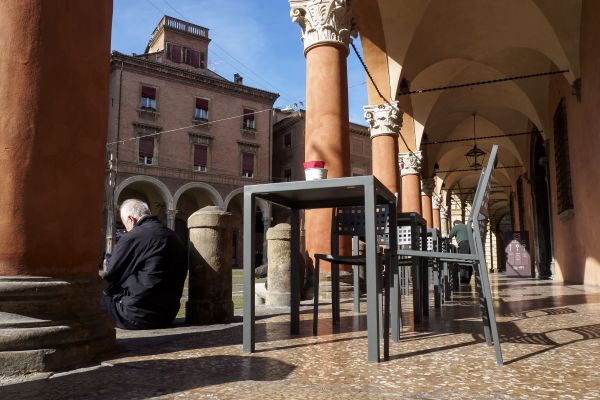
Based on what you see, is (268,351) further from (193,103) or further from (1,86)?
(193,103)

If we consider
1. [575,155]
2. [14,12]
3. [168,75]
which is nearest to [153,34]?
[168,75]

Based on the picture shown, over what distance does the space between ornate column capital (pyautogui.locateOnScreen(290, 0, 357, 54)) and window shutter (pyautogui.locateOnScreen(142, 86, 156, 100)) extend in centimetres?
2164

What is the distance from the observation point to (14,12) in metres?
2.29

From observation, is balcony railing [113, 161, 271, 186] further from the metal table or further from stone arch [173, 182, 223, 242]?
the metal table

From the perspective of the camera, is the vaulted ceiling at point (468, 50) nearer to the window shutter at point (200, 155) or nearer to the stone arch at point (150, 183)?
the window shutter at point (200, 155)

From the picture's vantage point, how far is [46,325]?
217cm

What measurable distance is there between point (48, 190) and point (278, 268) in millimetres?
3465

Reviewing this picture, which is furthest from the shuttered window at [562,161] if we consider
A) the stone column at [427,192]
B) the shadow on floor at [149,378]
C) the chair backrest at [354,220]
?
the shadow on floor at [149,378]

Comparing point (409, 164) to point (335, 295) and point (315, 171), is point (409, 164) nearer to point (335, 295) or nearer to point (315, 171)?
point (335, 295)

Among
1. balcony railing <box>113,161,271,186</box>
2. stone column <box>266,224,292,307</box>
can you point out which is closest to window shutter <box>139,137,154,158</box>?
balcony railing <box>113,161,271,186</box>

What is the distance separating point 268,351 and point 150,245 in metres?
1.34

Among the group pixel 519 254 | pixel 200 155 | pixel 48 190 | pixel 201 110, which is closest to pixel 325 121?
pixel 48 190

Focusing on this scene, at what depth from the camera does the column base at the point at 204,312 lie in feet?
12.7

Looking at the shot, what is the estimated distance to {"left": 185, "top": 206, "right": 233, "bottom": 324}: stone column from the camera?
3.87 meters
